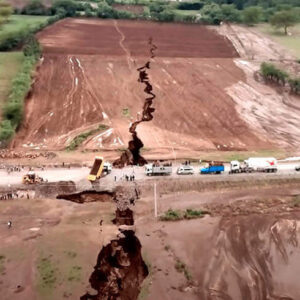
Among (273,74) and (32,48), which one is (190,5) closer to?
(273,74)

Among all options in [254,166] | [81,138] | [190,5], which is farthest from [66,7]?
[254,166]

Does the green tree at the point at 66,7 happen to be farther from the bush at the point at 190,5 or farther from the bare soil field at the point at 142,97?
the bush at the point at 190,5

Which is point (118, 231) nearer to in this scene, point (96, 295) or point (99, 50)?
point (96, 295)

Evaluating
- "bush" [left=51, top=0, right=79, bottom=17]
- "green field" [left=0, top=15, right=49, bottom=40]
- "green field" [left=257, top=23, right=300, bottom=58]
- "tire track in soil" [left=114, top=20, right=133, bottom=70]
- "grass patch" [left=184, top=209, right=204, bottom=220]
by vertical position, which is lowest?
"grass patch" [left=184, top=209, right=204, bottom=220]

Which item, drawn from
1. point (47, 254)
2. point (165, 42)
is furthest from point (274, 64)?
point (47, 254)

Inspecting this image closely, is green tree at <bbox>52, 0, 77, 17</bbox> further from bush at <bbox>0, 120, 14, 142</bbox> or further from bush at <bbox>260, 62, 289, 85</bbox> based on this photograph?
bush at <bbox>0, 120, 14, 142</bbox>

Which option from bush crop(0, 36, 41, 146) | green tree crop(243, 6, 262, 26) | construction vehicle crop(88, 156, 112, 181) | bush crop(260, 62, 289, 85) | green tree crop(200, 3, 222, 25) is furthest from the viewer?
green tree crop(243, 6, 262, 26)

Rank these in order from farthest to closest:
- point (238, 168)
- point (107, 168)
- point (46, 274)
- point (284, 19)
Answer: point (284, 19) < point (238, 168) < point (107, 168) < point (46, 274)

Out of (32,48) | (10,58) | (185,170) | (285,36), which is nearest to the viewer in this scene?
(185,170)

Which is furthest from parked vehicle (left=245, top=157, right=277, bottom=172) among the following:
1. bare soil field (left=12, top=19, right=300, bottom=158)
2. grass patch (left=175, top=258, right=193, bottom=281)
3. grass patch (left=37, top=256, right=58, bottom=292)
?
grass patch (left=37, top=256, right=58, bottom=292)
